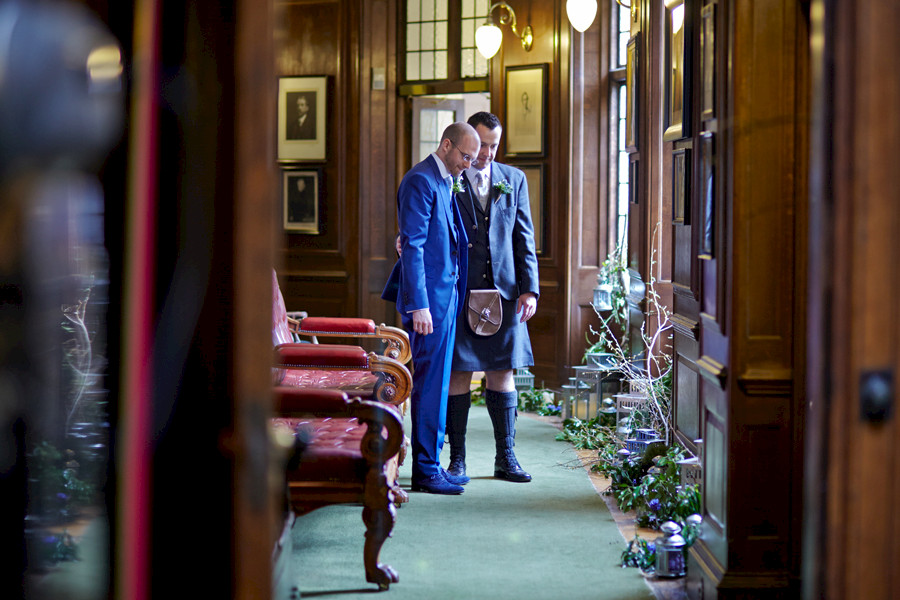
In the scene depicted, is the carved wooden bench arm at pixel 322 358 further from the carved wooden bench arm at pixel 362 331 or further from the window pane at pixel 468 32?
the window pane at pixel 468 32

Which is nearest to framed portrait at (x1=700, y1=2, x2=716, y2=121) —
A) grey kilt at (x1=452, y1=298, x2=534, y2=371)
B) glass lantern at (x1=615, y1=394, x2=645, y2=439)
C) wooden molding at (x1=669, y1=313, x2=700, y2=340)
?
wooden molding at (x1=669, y1=313, x2=700, y2=340)

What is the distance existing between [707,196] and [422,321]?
1.78m

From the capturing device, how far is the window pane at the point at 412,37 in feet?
26.0

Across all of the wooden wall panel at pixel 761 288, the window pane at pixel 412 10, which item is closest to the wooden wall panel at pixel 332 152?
the window pane at pixel 412 10

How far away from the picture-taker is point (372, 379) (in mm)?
4543

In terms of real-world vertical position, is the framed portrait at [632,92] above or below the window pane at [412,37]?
below

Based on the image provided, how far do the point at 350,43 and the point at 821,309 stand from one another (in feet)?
21.9

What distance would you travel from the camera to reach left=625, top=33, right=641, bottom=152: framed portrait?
592 centimetres

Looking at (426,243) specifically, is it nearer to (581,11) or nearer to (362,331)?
(362,331)

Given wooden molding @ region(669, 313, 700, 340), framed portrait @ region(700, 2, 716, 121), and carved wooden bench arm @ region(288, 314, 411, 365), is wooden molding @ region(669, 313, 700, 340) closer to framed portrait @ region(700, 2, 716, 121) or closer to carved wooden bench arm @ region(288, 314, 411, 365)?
framed portrait @ region(700, 2, 716, 121)

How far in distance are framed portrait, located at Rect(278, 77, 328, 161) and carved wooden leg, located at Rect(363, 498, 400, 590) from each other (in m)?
5.40

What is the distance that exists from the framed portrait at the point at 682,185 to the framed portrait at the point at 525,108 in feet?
10.7

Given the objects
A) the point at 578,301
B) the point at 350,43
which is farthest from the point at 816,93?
the point at 350,43

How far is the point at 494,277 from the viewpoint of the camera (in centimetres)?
476
